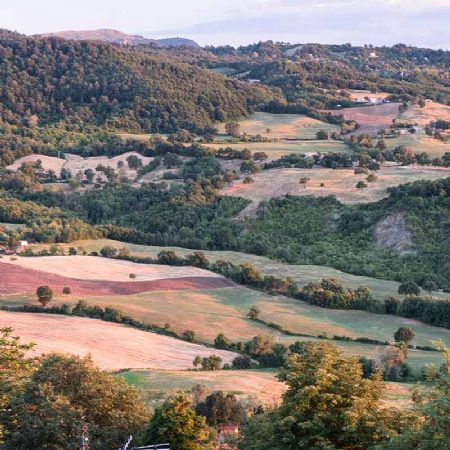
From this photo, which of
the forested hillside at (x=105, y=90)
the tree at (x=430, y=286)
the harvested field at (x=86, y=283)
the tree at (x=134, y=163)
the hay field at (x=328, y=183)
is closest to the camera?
the harvested field at (x=86, y=283)

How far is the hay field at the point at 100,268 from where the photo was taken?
2429 inches

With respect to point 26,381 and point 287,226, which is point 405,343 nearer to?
point 26,381

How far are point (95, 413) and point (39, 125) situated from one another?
110 metres

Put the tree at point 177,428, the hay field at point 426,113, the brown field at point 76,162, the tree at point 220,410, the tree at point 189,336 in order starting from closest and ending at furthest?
1. the tree at point 177,428
2. the tree at point 220,410
3. the tree at point 189,336
4. the brown field at point 76,162
5. the hay field at point 426,113

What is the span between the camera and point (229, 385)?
38.3 m

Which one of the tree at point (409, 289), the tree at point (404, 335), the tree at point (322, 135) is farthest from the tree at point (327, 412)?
the tree at point (322, 135)

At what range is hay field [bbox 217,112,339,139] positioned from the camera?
427 feet

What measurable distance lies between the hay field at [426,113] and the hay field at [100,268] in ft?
241

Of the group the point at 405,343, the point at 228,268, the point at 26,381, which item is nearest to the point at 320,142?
the point at 228,268

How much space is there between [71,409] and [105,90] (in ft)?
389

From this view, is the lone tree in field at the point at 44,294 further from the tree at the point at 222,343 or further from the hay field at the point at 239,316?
the tree at the point at 222,343

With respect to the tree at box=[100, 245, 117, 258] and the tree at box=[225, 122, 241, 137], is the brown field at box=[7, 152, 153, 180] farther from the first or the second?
the tree at box=[100, 245, 117, 258]

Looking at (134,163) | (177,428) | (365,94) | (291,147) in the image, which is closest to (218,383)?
(177,428)

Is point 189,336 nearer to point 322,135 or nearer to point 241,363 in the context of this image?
point 241,363
